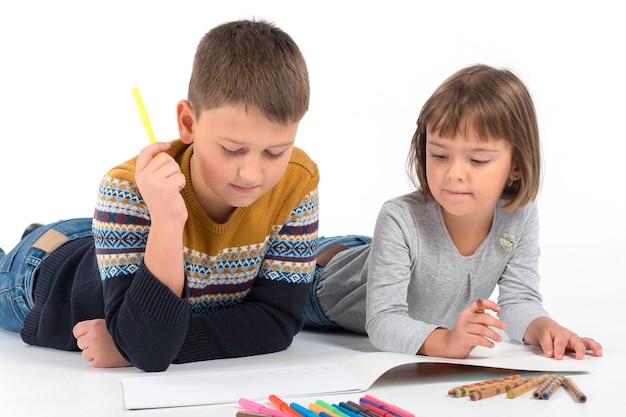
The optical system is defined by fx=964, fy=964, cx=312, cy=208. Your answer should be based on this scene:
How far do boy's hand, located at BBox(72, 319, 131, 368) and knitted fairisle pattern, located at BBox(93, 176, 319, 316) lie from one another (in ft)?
0.37

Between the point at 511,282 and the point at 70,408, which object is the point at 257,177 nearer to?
the point at 70,408

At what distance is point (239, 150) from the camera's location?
176 cm

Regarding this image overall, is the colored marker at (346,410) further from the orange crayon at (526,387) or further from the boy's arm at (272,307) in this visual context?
the boy's arm at (272,307)

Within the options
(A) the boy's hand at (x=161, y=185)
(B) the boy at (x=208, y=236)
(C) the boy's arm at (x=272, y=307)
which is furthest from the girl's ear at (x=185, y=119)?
(C) the boy's arm at (x=272, y=307)

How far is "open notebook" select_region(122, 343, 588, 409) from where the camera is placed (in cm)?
161

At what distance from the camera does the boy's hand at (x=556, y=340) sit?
6.36 feet

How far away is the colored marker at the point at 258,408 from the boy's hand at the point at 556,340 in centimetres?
68

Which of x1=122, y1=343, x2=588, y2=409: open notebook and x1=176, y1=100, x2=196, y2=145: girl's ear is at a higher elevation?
x1=176, y1=100, x2=196, y2=145: girl's ear

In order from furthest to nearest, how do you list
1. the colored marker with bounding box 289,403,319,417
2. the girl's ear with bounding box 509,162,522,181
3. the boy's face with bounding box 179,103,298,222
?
the girl's ear with bounding box 509,162,522,181
the boy's face with bounding box 179,103,298,222
the colored marker with bounding box 289,403,319,417

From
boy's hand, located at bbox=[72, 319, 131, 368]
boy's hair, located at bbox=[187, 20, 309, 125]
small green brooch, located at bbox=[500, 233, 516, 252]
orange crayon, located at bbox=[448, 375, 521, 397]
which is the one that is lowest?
boy's hand, located at bbox=[72, 319, 131, 368]

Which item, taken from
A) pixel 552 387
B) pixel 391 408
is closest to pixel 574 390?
pixel 552 387

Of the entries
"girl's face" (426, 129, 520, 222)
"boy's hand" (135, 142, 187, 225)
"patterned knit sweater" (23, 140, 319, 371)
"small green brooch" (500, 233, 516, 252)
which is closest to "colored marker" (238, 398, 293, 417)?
"patterned knit sweater" (23, 140, 319, 371)

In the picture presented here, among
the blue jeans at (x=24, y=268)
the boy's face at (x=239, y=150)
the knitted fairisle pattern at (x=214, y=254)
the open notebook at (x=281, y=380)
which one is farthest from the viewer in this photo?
the blue jeans at (x=24, y=268)

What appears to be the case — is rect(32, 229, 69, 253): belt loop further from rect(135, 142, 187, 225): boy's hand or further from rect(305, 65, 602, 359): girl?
rect(305, 65, 602, 359): girl
